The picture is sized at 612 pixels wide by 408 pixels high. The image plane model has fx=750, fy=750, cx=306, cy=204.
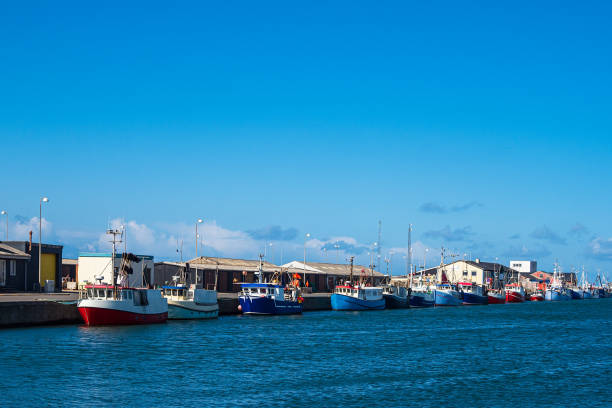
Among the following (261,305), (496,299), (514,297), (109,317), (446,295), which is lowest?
(514,297)

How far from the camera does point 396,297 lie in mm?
112250

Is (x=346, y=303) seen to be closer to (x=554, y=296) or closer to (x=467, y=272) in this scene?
(x=467, y=272)

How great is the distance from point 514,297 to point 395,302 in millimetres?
55864

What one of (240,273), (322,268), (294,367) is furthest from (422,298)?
(294,367)

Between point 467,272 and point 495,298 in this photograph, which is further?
point 467,272

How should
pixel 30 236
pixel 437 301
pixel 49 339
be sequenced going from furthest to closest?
pixel 437 301 → pixel 30 236 → pixel 49 339

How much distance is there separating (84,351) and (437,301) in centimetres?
8649

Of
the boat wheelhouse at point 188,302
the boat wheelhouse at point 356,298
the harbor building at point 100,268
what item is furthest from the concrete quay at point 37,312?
the boat wheelhouse at point 356,298

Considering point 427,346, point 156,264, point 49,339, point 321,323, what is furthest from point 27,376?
point 156,264

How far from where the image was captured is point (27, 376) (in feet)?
124

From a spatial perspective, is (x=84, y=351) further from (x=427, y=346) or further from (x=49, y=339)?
(x=427, y=346)

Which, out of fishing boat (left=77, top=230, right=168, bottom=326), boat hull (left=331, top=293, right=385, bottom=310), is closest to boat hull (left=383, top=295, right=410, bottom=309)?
boat hull (left=331, top=293, right=385, bottom=310)

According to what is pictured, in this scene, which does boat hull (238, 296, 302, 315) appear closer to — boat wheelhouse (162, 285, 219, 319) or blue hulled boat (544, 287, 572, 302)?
boat wheelhouse (162, 285, 219, 319)

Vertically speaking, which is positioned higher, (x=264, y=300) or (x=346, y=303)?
(x=264, y=300)
